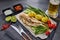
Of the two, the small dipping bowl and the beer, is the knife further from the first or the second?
the beer

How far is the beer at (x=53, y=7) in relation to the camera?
0.88m

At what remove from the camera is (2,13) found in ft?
3.06

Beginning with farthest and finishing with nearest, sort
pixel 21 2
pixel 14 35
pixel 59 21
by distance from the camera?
pixel 21 2, pixel 59 21, pixel 14 35

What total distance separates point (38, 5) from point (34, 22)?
178 millimetres

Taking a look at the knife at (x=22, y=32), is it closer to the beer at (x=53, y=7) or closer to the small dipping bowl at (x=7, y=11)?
the small dipping bowl at (x=7, y=11)

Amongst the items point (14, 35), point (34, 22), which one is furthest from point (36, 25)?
point (14, 35)

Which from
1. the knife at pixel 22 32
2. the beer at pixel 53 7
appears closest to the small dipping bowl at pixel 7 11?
the knife at pixel 22 32

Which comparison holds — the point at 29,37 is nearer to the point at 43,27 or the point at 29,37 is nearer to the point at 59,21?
the point at 43,27

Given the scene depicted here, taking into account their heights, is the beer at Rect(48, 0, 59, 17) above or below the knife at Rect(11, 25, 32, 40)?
above

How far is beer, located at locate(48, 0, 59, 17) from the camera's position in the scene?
877mm

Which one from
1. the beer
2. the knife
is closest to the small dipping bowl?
Answer: the knife

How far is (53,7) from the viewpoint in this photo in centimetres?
90

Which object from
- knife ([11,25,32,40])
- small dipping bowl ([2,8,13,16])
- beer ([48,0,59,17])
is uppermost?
beer ([48,0,59,17])

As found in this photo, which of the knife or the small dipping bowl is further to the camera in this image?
the small dipping bowl
